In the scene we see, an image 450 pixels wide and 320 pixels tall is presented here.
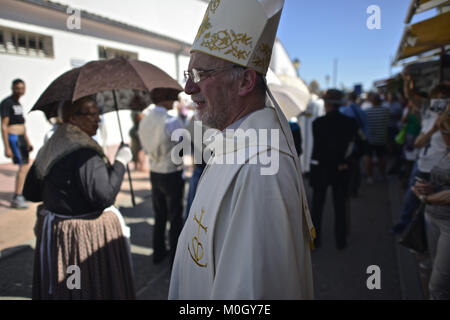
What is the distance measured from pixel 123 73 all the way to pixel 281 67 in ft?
104

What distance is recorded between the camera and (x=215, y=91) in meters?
1.29

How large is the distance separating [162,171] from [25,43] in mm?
7906

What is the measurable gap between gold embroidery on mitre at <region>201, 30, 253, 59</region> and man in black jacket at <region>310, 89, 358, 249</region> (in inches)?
112

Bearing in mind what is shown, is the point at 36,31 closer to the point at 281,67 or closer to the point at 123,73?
the point at 123,73

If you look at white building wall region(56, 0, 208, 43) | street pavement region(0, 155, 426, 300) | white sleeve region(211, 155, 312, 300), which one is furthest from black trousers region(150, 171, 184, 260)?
white building wall region(56, 0, 208, 43)

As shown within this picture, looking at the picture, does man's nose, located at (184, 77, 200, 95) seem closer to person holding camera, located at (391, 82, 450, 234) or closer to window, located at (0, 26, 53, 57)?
person holding camera, located at (391, 82, 450, 234)

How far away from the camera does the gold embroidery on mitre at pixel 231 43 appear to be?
4.20 ft

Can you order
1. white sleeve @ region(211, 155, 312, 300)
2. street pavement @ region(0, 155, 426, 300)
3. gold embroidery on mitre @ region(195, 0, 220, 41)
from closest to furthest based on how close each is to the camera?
white sleeve @ region(211, 155, 312, 300), gold embroidery on mitre @ region(195, 0, 220, 41), street pavement @ region(0, 155, 426, 300)

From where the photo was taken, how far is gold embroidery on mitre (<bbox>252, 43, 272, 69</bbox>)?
1306 mm

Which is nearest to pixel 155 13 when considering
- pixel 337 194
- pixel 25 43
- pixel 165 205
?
pixel 25 43

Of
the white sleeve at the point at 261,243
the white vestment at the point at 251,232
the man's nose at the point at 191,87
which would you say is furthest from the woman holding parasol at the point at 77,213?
the white sleeve at the point at 261,243

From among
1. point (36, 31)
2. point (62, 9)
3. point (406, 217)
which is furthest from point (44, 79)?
point (406, 217)

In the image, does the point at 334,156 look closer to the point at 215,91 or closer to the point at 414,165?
the point at 414,165

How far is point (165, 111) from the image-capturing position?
11.6ft
